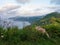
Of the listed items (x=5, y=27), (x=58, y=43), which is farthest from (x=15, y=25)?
(x=58, y=43)

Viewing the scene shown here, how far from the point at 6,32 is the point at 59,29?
7.98ft

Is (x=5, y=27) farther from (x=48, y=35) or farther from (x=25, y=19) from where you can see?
(x=48, y=35)

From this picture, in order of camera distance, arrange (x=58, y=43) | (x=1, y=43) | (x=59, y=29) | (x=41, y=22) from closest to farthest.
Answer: (x=1, y=43)
(x=58, y=43)
(x=59, y=29)
(x=41, y=22)

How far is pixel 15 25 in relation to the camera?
8.62 meters

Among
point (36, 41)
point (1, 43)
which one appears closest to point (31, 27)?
point (36, 41)

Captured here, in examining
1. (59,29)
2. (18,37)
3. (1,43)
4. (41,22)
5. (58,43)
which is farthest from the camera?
(41,22)

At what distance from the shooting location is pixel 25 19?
8.98 m

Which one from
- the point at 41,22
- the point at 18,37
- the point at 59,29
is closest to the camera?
the point at 18,37

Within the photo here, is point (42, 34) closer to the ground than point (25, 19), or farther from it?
closer to the ground

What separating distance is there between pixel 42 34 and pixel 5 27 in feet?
4.76

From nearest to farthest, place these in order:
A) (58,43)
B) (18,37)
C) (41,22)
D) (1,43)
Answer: (1,43)
(18,37)
(58,43)
(41,22)

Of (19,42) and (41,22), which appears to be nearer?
(19,42)

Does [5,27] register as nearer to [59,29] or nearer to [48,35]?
[48,35]

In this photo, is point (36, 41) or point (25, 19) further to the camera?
point (25, 19)
